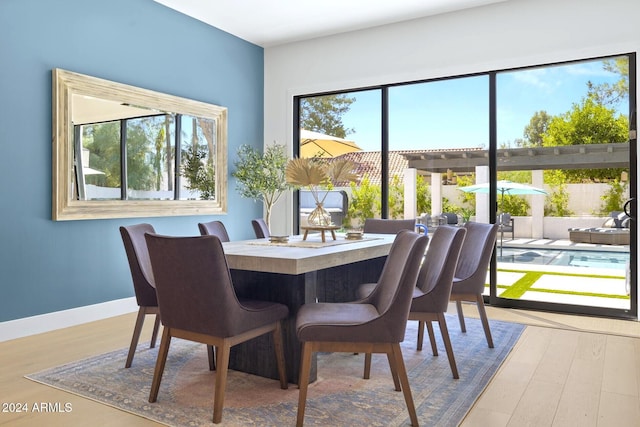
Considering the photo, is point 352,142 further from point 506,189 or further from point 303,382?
point 303,382

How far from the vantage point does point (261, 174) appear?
562 cm

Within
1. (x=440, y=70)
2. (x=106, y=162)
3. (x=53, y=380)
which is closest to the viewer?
Result: (x=53, y=380)

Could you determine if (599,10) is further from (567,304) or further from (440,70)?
(567,304)

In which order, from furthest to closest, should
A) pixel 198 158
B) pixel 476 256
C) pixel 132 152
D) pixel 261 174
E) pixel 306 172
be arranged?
1. pixel 261 174
2. pixel 198 158
3. pixel 132 152
4. pixel 476 256
5. pixel 306 172

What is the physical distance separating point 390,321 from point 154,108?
3.56m

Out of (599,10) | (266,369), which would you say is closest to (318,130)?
(599,10)

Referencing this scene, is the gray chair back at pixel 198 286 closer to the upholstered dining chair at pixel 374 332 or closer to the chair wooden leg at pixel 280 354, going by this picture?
the chair wooden leg at pixel 280 354

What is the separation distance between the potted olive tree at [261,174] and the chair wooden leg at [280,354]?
3205mm

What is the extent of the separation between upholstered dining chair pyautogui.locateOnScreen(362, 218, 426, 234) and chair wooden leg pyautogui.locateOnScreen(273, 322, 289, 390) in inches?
80.4

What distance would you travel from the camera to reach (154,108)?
15.6 feet

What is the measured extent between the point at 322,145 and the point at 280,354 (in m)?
3.62

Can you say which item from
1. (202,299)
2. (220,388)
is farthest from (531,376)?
(202,299)

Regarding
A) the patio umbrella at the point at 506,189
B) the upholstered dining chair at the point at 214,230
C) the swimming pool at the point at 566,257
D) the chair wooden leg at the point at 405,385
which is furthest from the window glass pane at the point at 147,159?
the swimming pool at the point at 566,257

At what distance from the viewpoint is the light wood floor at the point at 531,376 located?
90.8 inches
